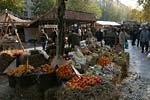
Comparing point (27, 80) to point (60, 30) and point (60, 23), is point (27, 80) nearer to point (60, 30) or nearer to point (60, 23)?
point (60, 30)

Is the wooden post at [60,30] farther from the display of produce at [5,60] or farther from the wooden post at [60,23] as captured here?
the display of produce at [5,60]

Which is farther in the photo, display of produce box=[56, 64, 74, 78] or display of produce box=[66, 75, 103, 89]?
display of produce box=[56, 64, 74, 78]

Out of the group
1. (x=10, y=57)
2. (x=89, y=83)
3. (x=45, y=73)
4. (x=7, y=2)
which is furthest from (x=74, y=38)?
(x=7, y=2)

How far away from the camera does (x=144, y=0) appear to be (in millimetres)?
47000

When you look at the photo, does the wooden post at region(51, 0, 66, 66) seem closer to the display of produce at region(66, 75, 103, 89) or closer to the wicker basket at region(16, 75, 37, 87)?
the wicker basket at region(16, 75, 37, 87)

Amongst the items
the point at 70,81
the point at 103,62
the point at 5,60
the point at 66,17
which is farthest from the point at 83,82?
the point at 66,17

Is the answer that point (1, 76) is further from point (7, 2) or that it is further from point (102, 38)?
point (7, 2)

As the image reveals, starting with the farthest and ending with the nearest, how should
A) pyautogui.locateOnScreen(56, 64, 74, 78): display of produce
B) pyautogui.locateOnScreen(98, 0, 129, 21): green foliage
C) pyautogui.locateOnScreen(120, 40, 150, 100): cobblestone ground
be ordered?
pyautogui.locateOnScreen(98, 0, 129, 21): green foliage, pyautogui.locateOnScreen(120, 40, 150, 100): cobblestone ground, pyautogui.locateOnScreen(56, 64, 74, 78): display of produce

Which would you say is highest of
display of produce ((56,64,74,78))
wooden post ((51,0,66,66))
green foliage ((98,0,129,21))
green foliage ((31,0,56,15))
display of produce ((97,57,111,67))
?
wooden post ((51,0,66,66))

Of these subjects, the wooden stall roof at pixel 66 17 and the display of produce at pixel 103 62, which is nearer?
the display of produce at pixel 103 62

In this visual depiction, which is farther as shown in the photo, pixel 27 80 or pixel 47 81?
pixel 27 80

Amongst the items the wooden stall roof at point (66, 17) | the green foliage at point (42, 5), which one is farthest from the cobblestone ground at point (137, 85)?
the green foliage at point (42, 5)

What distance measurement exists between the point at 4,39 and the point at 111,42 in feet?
34.2

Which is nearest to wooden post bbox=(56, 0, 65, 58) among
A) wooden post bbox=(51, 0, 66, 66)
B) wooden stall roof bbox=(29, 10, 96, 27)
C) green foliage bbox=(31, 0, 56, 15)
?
wooden post bbox=(51, 0, 66, 66)
